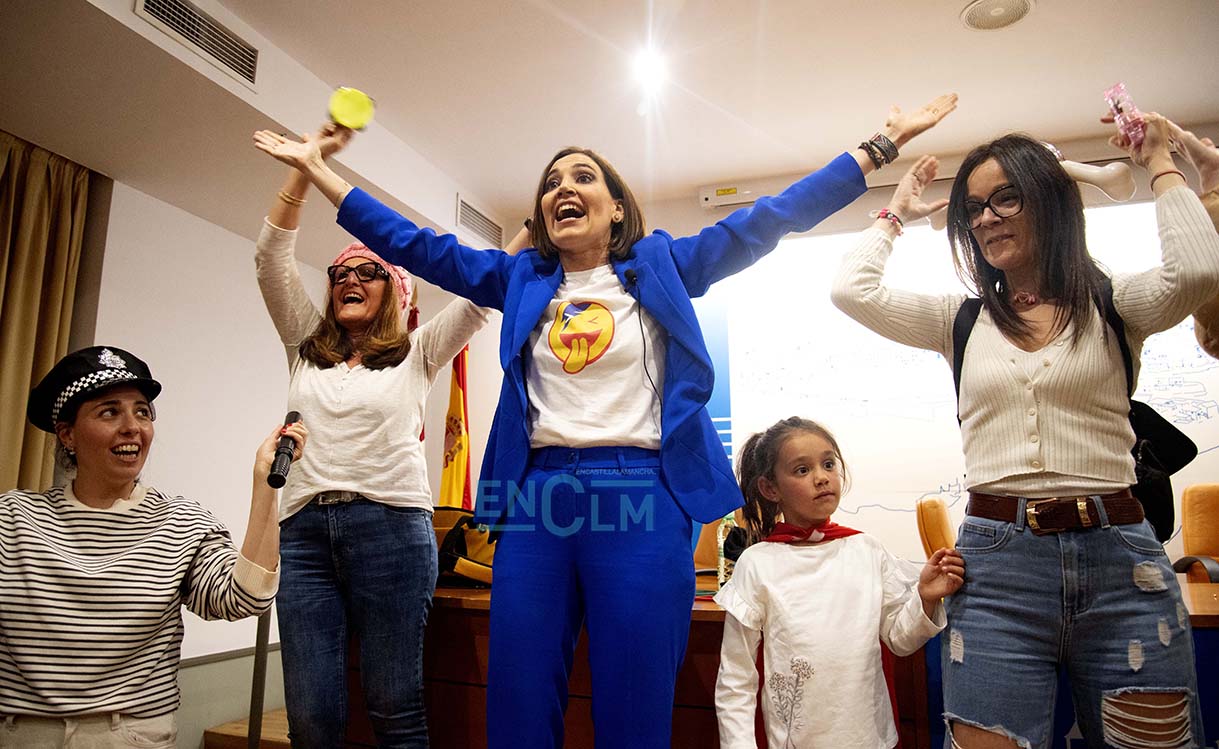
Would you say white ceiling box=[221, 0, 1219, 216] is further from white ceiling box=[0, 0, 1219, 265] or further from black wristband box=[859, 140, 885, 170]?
black wristband box=[859, 140, 885, 170]

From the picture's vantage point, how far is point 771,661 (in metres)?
1.48

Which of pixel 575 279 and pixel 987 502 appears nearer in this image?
pixel 987 502

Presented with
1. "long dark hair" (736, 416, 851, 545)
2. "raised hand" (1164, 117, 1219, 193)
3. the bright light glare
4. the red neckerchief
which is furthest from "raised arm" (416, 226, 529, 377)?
the bright light glare

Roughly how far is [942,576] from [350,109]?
4.81 feet

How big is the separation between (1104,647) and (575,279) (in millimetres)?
982

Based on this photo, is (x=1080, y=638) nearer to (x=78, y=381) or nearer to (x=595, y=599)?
(x=595, y=599)

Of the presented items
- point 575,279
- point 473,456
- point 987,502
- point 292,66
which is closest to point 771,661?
point 987,502

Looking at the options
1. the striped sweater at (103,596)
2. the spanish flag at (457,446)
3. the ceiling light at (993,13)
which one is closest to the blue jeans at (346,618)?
the striped sweater at (103,596)

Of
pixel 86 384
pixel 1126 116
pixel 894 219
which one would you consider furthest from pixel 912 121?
pixel 86 384

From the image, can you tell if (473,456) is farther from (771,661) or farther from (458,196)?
(771,661)

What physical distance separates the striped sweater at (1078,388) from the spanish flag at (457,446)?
3.63m

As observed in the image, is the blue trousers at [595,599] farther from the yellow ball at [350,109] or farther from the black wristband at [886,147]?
the yellow ball at [350,109]

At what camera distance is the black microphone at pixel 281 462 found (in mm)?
1294

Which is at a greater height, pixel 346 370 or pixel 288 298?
pixel 288 298
